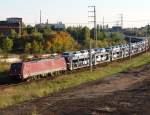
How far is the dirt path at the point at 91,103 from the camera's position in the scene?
91.2 feet

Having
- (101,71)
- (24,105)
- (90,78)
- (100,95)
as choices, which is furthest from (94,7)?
(24,105)

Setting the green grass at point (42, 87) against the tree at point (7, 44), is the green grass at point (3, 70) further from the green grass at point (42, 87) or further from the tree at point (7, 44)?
the tree at point (7, 44)

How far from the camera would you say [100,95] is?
35.9 meters

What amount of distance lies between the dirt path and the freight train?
7.17 metres

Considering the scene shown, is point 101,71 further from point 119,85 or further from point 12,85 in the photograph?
point 12,85

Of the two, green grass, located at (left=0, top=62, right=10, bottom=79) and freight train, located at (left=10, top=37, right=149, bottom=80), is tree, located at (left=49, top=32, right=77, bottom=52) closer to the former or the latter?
freight train, located at (left=10, top=37, right=149, bottom=80)

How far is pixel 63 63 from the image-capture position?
54.7 m

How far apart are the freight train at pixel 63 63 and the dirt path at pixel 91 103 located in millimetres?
7172

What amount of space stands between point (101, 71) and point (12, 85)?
1684cm

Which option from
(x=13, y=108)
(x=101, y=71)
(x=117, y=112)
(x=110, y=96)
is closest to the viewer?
(x=117, y=112)

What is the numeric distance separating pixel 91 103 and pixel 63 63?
23832 mm

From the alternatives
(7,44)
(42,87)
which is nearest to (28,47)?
(7,44)

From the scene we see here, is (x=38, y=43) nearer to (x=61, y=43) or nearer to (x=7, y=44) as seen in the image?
(x=61, y=43)

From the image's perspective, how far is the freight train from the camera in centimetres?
4594
